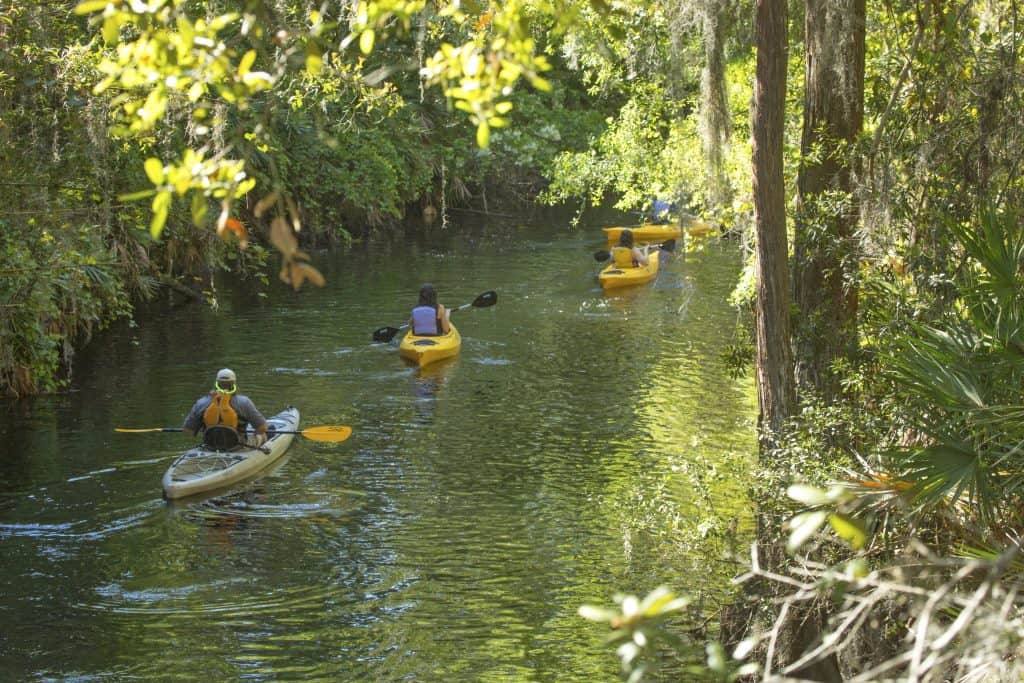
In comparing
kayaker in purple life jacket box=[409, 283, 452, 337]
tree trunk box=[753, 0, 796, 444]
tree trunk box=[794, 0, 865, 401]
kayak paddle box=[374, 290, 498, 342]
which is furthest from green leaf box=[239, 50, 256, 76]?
kayak paddle box=[374, 290, 498, 342]

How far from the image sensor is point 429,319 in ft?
58.7

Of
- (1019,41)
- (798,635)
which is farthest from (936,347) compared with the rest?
Result: (1019,41)

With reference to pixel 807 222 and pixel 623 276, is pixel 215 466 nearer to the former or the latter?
pixel 807 222

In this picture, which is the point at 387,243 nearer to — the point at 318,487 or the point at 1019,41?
the point at 318,487

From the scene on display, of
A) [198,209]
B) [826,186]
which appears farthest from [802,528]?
[826,186]

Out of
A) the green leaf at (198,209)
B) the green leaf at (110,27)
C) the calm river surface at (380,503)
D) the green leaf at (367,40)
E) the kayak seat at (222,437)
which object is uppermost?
the green leaf at (110,27)

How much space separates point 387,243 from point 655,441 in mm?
18720

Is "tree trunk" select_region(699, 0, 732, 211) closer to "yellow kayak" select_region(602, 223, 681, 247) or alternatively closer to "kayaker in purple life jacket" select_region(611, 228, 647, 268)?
"kayaker in purple life jacket" select_region(611, 228, 647, 268)

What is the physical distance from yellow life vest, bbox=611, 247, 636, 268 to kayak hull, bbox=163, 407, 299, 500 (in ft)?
39.0

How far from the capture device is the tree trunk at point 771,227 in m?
8.13

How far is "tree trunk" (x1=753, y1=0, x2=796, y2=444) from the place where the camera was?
26.7 feet

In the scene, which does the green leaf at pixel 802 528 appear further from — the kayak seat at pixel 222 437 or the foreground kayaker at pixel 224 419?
the kayak seat at pixel 222 437

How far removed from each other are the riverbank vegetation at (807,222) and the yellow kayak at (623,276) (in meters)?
7.90

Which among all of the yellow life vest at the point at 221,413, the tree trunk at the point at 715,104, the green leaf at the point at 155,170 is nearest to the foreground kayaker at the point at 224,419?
the yellow life vest at the point at 221,413
